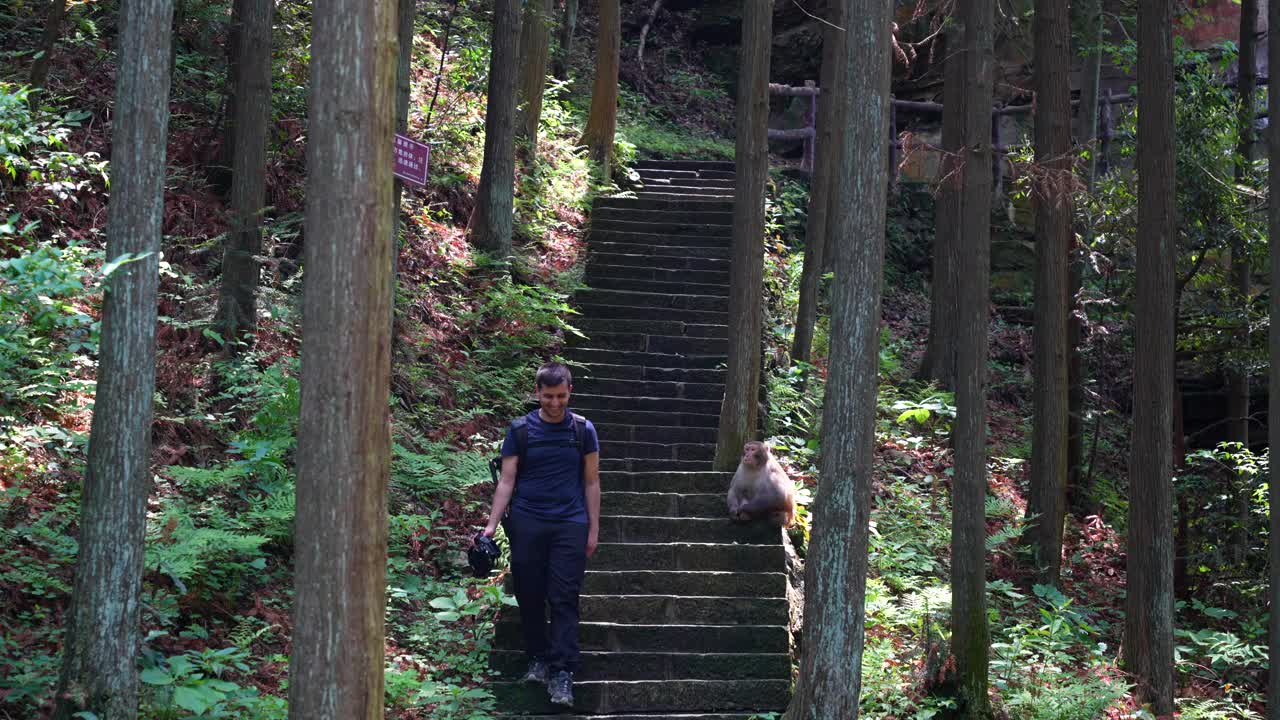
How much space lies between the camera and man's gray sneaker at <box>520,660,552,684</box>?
761 centimetres

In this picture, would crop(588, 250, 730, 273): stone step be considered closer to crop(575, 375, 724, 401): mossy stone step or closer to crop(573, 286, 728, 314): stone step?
crop(573, 286, 728, 314): stone step

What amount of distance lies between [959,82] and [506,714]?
11.7m

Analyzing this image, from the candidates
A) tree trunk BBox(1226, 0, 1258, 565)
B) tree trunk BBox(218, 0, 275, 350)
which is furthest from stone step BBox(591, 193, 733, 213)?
tree trunk BBox(1226, 0, 1258, 565)

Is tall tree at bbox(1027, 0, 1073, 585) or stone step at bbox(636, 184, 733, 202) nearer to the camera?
tall tree at bbox(1027, 0, 1073, 585)

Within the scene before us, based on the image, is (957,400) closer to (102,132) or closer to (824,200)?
(824,200)

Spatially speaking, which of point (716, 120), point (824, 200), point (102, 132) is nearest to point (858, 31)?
point (824, 200)

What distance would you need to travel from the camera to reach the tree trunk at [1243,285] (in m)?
13.7

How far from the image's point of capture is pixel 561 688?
749 centimetres

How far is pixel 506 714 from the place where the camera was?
24.6 ft

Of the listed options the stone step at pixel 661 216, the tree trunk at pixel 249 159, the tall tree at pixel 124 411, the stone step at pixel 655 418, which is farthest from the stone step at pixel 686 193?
the tall tree at pixel 124 411

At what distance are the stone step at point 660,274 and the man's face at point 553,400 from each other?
7.53 m

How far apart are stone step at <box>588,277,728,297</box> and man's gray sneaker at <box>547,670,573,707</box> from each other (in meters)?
7.62

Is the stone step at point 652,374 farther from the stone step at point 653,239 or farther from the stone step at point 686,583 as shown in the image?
the stone step at point 686,583

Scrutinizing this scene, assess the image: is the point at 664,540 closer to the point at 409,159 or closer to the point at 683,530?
the point at 683,530
